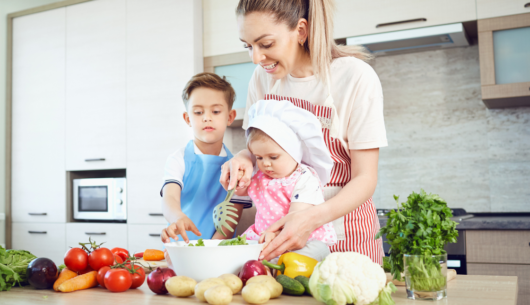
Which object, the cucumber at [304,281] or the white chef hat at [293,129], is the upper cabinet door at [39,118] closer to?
the white chef hat at [293,129]

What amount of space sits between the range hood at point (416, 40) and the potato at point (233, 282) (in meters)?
2.05

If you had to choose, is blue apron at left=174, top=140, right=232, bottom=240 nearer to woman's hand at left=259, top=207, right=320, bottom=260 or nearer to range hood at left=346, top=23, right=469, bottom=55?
woman's hand at left=259, top=207, right=320, bottom=260

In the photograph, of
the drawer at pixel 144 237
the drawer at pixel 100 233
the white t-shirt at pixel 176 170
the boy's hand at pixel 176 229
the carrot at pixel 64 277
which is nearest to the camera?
the carrot at pixel 64 277

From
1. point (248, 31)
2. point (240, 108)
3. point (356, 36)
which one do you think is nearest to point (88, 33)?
point (240, 108)

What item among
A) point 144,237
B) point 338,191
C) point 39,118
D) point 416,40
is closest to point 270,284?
point 338,191

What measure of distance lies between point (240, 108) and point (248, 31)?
1756 millimetres

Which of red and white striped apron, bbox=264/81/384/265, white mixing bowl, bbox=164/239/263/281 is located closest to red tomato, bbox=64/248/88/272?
white mixing bowl, bbox=164/239/263/281

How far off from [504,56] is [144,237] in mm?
2323

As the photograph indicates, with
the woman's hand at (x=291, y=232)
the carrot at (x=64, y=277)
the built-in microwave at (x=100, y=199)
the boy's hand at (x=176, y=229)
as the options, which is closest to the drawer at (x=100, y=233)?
the built-in microwave at (x=100, y=199)

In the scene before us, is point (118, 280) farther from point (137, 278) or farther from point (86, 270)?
point (86, 270)

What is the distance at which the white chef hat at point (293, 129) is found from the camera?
109 cm

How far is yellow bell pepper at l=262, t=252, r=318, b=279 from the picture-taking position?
85cm

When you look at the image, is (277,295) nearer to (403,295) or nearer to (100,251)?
(403,295)

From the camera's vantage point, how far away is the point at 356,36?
2.65 m
